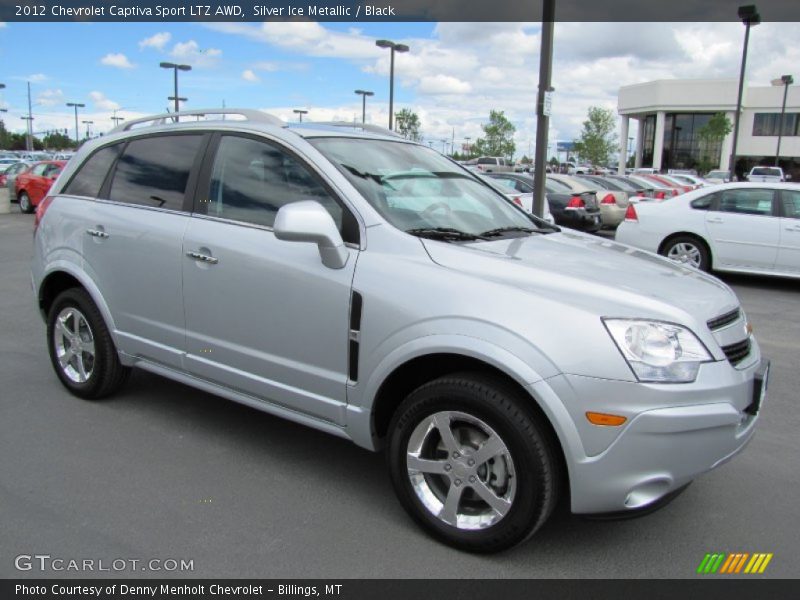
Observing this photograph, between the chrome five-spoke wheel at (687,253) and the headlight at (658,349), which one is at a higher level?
the headlight at (658,349)

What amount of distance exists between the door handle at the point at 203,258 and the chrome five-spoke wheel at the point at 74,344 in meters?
1.24

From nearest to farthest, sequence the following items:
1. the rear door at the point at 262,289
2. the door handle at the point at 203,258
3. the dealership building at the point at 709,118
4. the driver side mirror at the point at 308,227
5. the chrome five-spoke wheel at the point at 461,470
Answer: the chrome five-spoke wheel at the point at 461,470 < the driver side mirror at the point at 308,227 < the rear door at the point at 262,289 < the door handle at the point at 203,258 < the dealership building at the point at 709,118

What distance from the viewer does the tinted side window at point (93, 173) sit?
4.56 metres

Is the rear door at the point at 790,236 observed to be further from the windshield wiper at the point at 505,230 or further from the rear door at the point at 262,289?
the rear door at the point at 262,289

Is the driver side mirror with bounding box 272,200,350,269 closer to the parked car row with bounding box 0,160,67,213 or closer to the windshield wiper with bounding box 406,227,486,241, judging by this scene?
the windshield wiper with bounding box 406,227,486,241

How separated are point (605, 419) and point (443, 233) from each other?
121cm

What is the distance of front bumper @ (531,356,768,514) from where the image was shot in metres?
2.54

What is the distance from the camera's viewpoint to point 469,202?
3955mm

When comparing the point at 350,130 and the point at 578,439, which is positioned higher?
the point at 350,130

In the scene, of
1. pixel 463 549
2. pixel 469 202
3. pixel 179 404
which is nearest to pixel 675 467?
pixel 463 549

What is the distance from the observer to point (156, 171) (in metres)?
4.21
